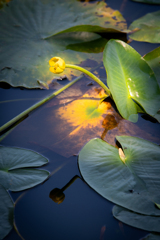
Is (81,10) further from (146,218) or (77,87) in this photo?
(146,218)

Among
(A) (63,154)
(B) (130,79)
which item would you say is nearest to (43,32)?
Result: (B) (130,79)

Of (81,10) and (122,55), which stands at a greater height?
(81,10)

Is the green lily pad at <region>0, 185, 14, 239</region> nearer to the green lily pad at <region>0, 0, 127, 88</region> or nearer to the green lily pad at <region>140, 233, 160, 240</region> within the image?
the green lily pad at <region>140, 233, 160, 240</region>

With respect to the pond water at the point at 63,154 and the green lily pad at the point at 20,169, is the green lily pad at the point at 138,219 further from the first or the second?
the green lily pad at the point at 20,169

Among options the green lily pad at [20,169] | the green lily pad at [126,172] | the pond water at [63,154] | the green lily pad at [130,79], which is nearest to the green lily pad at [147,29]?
the pond water at [63,154]

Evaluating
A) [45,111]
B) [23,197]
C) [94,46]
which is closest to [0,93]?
[45,111]

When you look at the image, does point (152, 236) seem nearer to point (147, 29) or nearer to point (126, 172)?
point (126, 172)

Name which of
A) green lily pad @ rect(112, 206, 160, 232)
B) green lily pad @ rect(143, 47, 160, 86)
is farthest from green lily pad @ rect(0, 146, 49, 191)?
green lily pad @ rect(143, 47, 160, 86)
